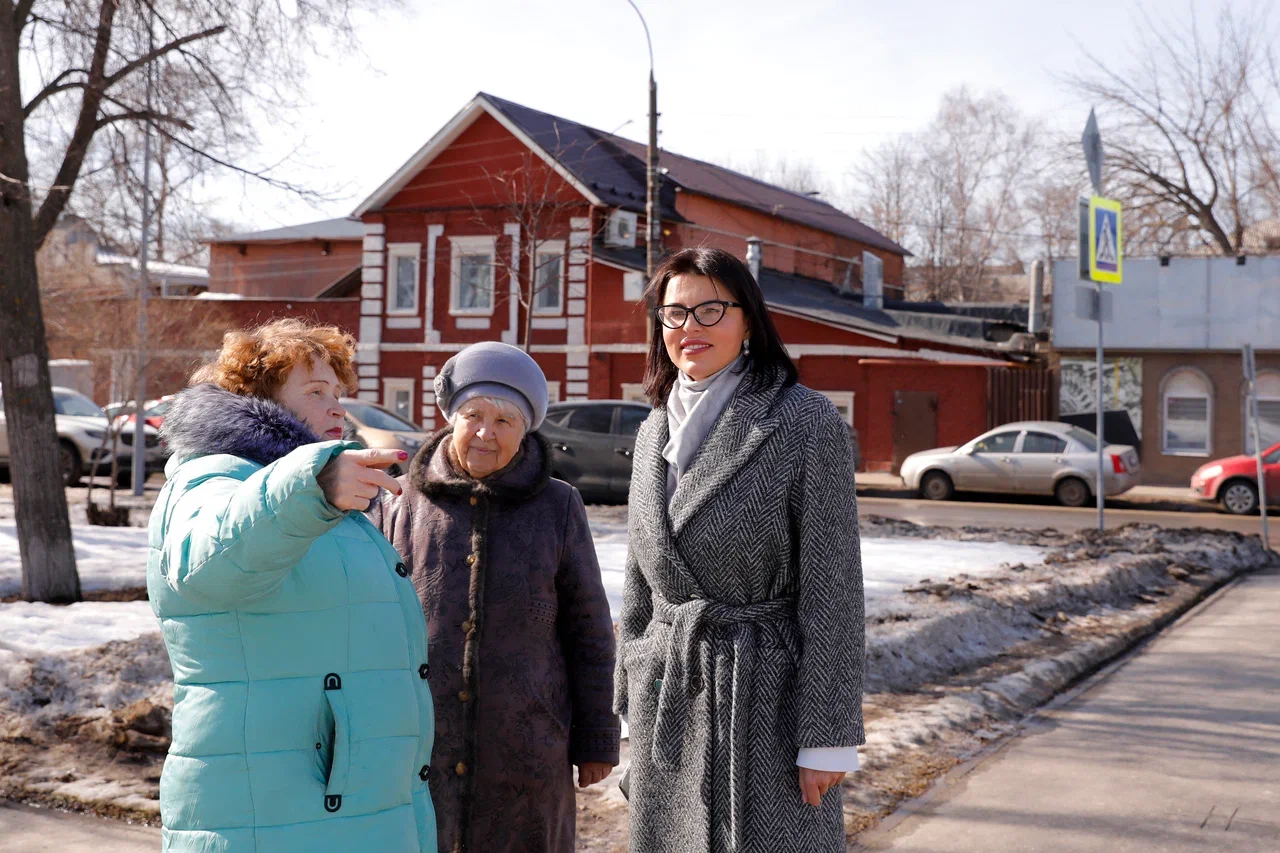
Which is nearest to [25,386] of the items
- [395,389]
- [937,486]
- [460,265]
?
[937,486]

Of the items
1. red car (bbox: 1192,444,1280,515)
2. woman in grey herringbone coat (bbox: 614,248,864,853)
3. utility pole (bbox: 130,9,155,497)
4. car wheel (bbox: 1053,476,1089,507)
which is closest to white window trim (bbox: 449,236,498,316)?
utility pole (bbox: 130,9,155,497)

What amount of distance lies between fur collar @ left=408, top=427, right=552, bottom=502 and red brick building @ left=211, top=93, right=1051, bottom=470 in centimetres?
2370

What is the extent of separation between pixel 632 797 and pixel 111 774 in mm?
3025

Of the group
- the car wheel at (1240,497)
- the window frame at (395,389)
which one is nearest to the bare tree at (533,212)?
the window frame at (395,389)

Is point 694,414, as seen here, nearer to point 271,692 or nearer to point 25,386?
point 271,692

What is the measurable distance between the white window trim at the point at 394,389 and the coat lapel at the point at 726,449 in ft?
96.2

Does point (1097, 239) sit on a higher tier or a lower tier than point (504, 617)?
higher

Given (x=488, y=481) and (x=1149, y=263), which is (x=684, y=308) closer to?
(x=488, y=481)

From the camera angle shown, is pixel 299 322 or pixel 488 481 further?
pixel 488 481

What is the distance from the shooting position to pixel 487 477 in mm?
3375

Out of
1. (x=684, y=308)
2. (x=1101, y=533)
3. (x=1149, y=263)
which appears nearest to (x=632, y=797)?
(x=684, y=308)

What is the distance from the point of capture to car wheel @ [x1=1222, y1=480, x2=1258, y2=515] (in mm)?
20688

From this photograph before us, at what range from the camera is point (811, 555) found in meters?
2.77

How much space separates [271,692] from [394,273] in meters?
30.6
